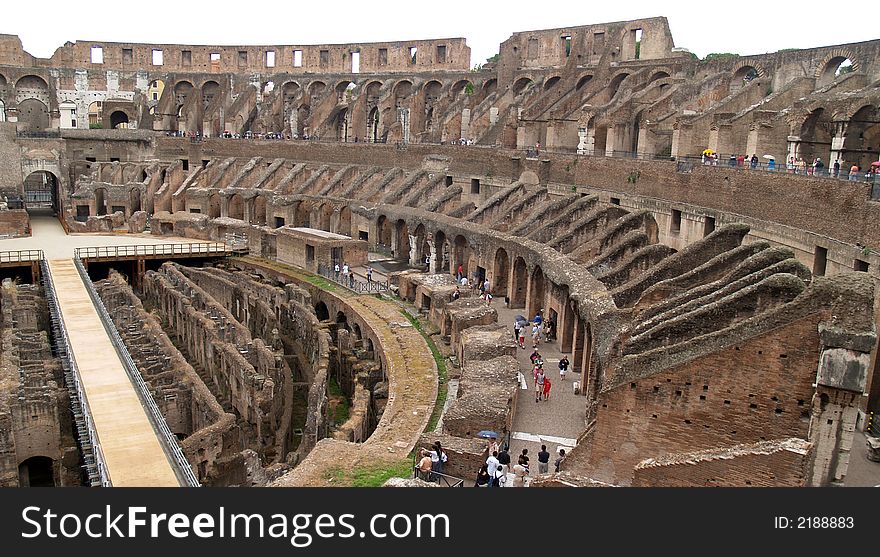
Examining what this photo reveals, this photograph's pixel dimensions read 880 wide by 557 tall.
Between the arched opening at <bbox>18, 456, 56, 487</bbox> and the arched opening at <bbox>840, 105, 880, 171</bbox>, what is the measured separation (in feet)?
72.2

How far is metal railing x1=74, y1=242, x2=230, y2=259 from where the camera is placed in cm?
3434

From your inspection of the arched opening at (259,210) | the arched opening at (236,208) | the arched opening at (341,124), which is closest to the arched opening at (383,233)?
the arched opening at (259,210)

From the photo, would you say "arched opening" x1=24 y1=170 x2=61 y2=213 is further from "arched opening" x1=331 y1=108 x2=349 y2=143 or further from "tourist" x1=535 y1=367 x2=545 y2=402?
"tourist" x1=535 y1=367 x2=545 y2=402

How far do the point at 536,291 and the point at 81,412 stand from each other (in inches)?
539

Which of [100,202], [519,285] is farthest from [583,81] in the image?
[100,202]

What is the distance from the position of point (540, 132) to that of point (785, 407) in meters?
27.8

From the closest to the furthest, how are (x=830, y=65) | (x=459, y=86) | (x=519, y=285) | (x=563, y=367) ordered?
1. (x=563, y=367)
2. (x=519, y=285)
3. (x=830, y=65)
4. (x=459, y=86)

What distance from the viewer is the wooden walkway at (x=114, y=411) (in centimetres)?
1255

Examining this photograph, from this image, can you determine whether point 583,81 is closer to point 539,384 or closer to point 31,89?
point 539,384

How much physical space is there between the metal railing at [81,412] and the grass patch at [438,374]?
644cm

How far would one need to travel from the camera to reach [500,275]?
2775 cm
